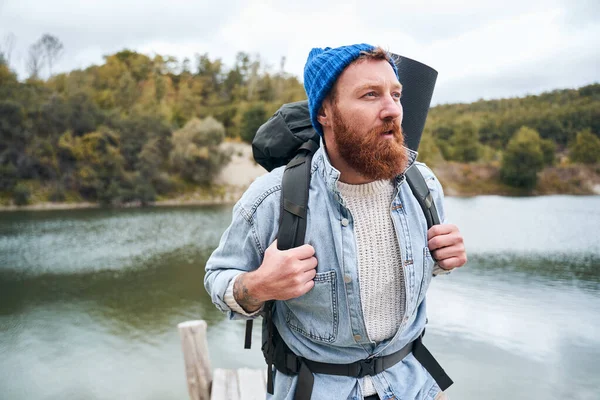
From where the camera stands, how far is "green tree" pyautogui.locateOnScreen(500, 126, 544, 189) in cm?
2877

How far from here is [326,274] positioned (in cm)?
138

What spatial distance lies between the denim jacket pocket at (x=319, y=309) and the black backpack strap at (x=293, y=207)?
5.6 inches

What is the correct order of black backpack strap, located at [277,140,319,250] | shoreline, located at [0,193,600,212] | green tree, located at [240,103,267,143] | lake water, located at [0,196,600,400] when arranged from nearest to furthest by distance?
black backpack strap, located at [277,140,319,250] < lake water, located at [0,196,600,400] < shoreline, located at [0,193,600,212] < green tree, located at [240,103,267,143]

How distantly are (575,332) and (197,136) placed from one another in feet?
104

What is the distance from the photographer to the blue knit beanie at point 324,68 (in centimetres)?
140

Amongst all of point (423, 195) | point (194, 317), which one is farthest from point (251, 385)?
point (194, 317)

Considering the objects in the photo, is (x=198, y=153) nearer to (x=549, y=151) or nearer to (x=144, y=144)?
(x=144, y=144)

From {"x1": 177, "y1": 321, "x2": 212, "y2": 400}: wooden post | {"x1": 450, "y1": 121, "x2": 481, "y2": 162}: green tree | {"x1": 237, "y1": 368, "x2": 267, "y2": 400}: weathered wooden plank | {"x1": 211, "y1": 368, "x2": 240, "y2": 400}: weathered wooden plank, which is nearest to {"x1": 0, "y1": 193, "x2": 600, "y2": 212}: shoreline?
{"x1": 450, "y1": 121, "x2": 481, "y2": 162}: green tree

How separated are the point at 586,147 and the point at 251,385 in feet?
77.6

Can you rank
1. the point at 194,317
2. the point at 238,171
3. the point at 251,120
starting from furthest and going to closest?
the point at 251,120 < the point at 238,171 < the point at 194,317

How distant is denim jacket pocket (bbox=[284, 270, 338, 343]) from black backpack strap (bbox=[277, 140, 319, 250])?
14cm

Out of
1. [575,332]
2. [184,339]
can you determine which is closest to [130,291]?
[184,339]

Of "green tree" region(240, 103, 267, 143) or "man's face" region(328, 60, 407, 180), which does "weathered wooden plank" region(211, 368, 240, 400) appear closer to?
"man's face" region(328, 60, 407, 180)

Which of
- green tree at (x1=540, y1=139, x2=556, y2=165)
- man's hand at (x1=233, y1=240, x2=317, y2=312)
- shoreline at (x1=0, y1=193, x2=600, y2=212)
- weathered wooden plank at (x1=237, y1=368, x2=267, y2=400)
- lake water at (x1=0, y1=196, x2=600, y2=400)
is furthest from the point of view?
green tree at (x1=540, y1=139, x2=556, y2=165)
